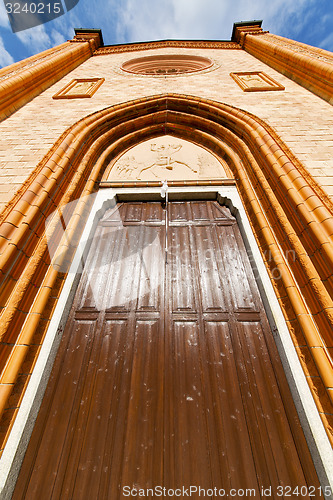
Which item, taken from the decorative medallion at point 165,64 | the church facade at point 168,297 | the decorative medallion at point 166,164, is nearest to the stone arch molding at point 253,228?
the church facade at point 168,297

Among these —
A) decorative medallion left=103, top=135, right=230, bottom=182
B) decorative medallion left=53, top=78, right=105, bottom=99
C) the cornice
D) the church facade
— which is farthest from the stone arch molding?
the cornice

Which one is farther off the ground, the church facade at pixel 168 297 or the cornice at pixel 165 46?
the cornice at pixel 165 46

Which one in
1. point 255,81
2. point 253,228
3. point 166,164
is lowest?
point 253,228

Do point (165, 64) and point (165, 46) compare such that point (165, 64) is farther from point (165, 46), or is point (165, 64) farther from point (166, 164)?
point (166, 164)

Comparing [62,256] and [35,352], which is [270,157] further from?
[35,352]

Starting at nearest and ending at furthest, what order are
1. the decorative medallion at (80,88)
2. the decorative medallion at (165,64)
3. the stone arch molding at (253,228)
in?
the stone arch molding at (253,228) < the decorative medallion at (80,88) < the decorative medallion at (165,64)

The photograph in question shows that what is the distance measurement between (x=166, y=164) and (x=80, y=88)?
338 cm

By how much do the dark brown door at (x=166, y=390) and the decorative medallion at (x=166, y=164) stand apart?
4.89 feet

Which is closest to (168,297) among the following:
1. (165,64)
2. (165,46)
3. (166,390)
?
(166,390)

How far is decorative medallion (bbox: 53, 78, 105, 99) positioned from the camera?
14.6ft

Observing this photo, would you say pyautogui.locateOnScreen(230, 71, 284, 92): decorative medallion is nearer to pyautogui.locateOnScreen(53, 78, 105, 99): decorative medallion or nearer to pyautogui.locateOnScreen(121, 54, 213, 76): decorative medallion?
pyautogui.locateOnScreen(121, 54, 213, 76): decorative medallion

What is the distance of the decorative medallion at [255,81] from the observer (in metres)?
4.31

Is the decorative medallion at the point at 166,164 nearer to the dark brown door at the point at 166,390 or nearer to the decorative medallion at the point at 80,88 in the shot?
the dark brown door at the point at 166,390

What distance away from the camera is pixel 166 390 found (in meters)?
1.77
